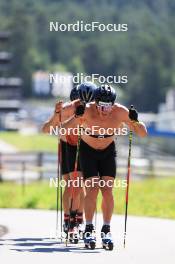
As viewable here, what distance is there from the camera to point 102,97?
11.5m

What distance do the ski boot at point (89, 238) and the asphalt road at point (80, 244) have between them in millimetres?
71

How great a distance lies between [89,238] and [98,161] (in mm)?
911

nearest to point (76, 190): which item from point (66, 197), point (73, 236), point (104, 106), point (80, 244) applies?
point (66, 197)

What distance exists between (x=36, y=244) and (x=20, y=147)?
77193mm

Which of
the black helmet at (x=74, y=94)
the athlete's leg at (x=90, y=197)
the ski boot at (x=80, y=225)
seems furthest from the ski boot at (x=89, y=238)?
the black helmet at (x=74, y=94)

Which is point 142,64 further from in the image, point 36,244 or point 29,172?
point 36,244

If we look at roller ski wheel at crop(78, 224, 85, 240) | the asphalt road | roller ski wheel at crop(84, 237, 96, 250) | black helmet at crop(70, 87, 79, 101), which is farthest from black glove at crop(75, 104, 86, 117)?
roller ski wheel at crop(78, 224, 85, 240)

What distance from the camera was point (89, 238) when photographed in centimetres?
1153

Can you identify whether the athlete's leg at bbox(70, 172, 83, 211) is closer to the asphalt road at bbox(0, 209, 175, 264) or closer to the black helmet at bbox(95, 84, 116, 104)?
the asphalt road at bbox(0, 209, 175, 264)

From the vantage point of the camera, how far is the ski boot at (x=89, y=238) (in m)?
11.5

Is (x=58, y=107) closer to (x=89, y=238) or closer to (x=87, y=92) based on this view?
(x=87, y=92)

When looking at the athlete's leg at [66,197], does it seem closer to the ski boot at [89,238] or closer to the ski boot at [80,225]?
the ski boot at [80,225]

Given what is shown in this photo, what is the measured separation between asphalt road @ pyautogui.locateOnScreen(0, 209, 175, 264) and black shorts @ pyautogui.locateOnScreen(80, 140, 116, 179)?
0.87m

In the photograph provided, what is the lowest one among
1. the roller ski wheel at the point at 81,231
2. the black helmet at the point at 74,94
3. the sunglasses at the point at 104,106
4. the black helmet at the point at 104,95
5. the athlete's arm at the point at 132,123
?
the roller ski wheel at the point at 81,231
